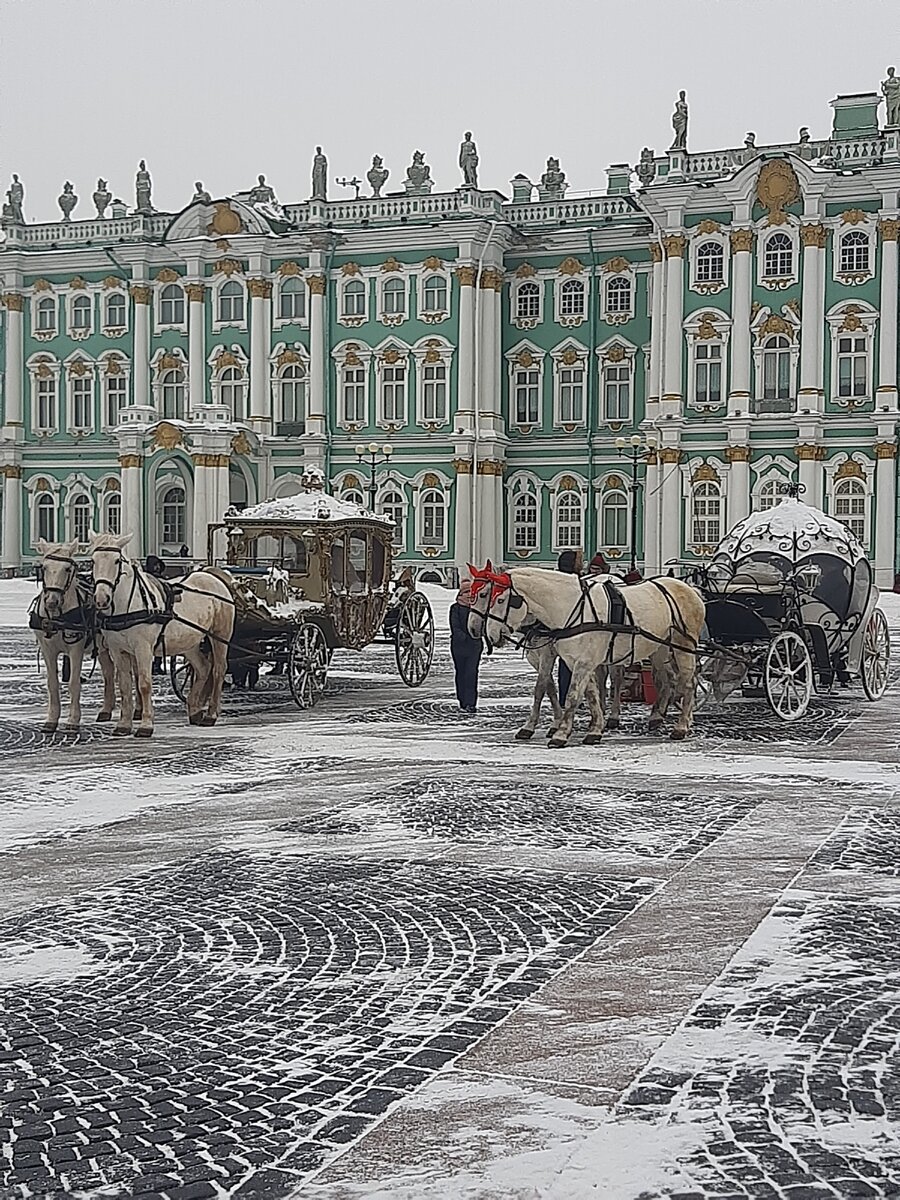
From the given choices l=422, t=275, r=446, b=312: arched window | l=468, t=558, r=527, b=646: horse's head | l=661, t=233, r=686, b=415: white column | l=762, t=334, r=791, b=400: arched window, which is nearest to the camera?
l=468, t=558, r=527, b=646: horse's head

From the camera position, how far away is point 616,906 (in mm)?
7633

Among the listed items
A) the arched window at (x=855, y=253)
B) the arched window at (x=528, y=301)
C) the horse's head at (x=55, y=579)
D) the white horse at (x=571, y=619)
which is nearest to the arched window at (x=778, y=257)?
the arched window at (x=855, y=253)

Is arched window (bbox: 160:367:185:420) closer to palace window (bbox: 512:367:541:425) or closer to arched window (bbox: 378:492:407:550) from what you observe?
arched window (bbox: 378:492:407:550)

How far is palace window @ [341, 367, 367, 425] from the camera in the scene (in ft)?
175

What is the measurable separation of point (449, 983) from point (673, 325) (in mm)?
44064

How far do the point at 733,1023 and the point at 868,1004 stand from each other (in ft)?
2.08

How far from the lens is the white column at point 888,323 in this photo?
4603cm

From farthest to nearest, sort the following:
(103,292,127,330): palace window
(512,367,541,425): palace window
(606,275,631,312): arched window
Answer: (103,292,127,330): palace window < (512,367,541,425): palace window < (606,275,631,312): arched window

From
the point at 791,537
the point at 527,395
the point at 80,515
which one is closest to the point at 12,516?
the point at 80,515

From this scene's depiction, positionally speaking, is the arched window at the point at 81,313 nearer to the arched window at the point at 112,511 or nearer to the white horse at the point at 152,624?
the arched window at the point at 112,511

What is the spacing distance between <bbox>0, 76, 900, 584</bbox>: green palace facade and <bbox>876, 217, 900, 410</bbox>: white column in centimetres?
9

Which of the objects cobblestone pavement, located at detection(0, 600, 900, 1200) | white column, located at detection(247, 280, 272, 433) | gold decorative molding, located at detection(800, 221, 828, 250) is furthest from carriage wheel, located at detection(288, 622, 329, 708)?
white column, located at detection(247, 280, 272, 433)

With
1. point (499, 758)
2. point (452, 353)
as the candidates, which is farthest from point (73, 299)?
point (499, 758)

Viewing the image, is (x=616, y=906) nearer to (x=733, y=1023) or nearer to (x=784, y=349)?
(x=733, y=1023)
